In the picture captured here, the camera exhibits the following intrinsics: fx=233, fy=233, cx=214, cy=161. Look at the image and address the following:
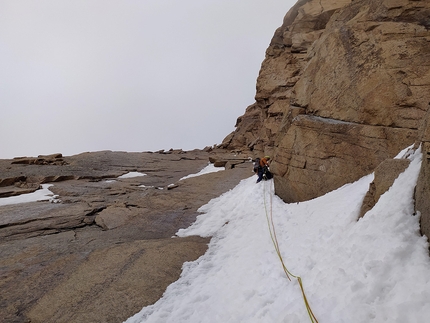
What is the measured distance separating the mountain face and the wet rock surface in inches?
208

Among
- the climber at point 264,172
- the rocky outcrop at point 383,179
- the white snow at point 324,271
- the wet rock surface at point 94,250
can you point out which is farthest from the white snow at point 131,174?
the rocky outcrop at point 383,179

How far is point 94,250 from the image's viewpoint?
24.7 feet

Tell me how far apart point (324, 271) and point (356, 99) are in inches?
267

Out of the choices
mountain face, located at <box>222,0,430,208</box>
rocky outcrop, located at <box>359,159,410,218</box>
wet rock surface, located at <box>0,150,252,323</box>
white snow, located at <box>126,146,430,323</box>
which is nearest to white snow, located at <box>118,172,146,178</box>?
wet rock surface, located at <box>0,150,252,323</box>

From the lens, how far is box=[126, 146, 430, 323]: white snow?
9.96 ft

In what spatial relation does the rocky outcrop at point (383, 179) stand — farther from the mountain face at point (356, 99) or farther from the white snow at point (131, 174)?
the white snow at point (131, 174)

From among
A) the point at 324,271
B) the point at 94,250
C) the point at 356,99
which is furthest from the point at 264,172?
the point at 324,271

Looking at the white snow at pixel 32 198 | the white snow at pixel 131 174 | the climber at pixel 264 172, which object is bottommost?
the white snow at pixel 32 198

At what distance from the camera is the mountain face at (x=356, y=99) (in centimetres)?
763

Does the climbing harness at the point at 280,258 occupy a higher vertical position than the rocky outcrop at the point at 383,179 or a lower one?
lower

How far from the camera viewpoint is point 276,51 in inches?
856

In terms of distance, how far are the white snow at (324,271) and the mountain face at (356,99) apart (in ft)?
4.18

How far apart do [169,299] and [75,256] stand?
12.6ft

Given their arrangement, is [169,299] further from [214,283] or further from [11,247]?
[11,247]
